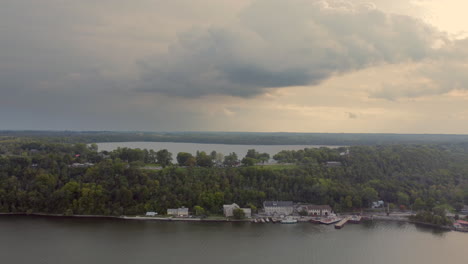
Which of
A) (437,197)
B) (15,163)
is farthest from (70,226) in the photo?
(437,197)

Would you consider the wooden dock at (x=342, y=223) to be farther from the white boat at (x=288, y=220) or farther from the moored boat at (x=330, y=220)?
the white boat at (x=288, y=220)

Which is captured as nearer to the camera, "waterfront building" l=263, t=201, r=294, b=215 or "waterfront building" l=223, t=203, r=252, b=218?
"waterfront building" l=223, t=203, r=252, b=218

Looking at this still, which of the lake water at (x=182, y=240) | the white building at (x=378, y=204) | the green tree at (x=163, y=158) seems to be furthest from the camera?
the green tree at (x=163, y=158)

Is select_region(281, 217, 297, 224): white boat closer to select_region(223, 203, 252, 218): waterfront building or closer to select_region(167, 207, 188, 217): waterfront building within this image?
select_region(223, 203, 252, 218): waterfront building

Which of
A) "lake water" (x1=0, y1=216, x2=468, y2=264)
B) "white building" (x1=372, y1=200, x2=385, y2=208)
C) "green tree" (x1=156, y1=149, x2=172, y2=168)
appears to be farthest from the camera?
"green tree" (x1=156, y1=149, x2=172, y2=168)

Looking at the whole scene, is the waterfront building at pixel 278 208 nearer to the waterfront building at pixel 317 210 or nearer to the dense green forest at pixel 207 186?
the waterfront building at pixel 317 210

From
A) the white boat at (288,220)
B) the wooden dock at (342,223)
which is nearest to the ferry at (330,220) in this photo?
the wooden dock at (342,223)

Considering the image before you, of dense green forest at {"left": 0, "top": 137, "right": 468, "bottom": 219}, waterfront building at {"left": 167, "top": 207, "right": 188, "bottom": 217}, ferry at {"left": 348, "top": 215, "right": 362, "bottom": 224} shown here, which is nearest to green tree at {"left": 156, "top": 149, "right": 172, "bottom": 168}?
dense green forest at {"left": 0, "top": 137, "right": 468, "bottom": 219}

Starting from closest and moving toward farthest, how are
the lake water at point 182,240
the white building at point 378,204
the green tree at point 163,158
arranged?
the lake water at point 182,240
the white building at point 378,204
the green tree at point 163,158

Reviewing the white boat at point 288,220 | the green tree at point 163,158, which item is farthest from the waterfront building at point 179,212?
the green tree at point 163,158

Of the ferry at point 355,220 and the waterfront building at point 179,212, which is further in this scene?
the waterfront building at point 179,212

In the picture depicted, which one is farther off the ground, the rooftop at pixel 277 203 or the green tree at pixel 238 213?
the rooftop at pixel 277 203

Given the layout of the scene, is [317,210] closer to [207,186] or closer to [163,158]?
[207,186]
